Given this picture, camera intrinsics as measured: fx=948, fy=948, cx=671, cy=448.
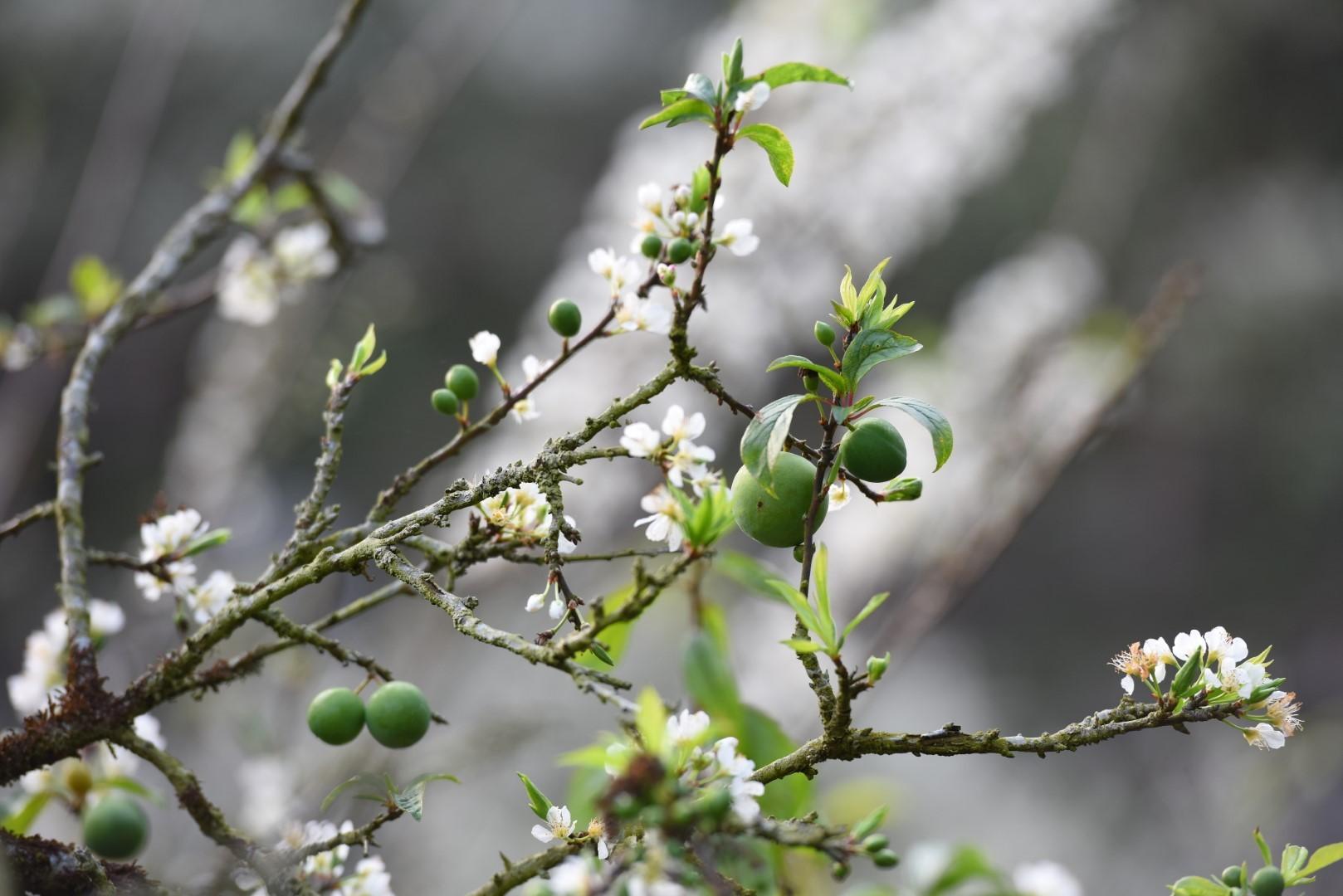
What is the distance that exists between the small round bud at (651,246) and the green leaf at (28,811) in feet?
1.09

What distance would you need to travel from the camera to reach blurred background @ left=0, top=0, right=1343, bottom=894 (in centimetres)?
133

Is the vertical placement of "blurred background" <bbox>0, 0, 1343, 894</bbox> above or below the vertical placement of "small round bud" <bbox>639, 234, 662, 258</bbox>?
above

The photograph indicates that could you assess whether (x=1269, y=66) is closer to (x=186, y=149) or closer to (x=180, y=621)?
(x=186, y=149)

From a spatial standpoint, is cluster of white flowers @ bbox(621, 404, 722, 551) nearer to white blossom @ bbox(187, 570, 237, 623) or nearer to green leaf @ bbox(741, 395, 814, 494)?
green leaf @ bbox(741, 395, 814, 494)

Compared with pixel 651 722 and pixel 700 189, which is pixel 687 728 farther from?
pixel 700 189

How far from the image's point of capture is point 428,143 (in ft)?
9.75

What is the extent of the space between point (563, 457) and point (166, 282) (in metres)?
0.37

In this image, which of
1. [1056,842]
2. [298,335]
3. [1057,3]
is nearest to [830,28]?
[1057,3]

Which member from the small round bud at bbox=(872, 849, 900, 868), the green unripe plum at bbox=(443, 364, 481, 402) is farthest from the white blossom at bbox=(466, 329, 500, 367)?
the small round bud at bbox=(872, 849, 900, 868)

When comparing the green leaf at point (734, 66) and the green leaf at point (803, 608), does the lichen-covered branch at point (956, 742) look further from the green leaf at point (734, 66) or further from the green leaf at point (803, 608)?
the green leaf at point (734, 66)

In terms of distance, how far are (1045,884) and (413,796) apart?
19 centimetres

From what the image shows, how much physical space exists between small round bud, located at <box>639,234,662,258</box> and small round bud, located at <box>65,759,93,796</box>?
0.32 metres

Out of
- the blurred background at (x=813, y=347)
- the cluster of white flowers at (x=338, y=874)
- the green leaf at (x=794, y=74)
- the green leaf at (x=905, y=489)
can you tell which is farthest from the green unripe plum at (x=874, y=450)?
the blurred background at (x=813, y=347)

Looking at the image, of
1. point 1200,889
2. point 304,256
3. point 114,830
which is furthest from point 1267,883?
point 304,256
